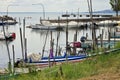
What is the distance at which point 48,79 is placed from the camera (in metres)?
10.4

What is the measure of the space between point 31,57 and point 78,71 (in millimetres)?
11695

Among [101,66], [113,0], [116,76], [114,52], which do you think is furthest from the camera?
[113,0]

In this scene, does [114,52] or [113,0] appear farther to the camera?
[113,0]

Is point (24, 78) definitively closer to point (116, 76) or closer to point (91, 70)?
point (91, 70)

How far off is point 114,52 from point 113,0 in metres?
60.9

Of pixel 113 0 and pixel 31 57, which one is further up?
pixel 113 0

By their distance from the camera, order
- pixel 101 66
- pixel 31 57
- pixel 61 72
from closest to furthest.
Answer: pixel 61 72 < pixel 101 66 < pixel 31 57

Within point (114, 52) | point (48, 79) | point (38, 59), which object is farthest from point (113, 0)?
point (48, 79)

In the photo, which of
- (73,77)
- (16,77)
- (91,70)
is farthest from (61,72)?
(16,77)

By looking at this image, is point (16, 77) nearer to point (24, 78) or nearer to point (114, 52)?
point (24, 78)

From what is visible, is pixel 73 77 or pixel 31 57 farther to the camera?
pixel 31 57

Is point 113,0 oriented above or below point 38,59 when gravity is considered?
above

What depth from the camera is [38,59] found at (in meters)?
23.6

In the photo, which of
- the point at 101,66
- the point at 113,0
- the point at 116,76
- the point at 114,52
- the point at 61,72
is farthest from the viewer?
the point at 113,0
